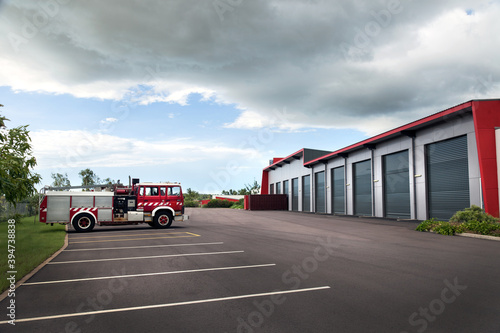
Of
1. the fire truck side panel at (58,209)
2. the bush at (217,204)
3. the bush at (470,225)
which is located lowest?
the bush at (217,204)

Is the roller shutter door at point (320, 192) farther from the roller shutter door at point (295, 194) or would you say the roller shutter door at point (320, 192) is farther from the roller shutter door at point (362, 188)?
the roller shutter door at point (362, 188)

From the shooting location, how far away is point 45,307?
5.48 metres

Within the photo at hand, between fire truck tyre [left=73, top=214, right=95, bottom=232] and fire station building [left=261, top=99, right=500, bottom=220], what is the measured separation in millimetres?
20173

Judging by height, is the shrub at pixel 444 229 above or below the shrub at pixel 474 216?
below

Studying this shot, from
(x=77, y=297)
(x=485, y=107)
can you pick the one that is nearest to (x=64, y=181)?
(x=77, y=297)

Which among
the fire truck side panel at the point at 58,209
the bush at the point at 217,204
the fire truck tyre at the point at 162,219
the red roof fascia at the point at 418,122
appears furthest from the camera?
the bush at the point at 217,204

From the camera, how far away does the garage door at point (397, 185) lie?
23.8 metres

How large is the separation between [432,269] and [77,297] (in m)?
7.52

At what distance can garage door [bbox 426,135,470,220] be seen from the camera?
18719 mm

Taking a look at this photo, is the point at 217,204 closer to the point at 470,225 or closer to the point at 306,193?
the point at 306,193

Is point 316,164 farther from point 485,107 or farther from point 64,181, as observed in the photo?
point 64,181

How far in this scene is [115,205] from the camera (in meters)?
19.6

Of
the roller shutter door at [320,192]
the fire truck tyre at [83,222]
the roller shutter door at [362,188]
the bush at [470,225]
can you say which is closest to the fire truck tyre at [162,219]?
the fire truck tyre at [83,222]

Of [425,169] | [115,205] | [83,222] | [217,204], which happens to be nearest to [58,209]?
[83,222]
